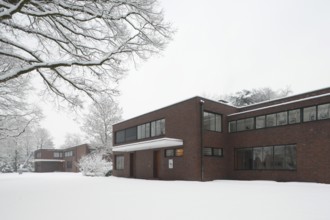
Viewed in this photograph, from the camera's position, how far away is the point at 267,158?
60.8 feet

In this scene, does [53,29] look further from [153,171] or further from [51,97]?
[153,171]

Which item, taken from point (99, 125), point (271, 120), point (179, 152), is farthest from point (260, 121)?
point (99, 125)

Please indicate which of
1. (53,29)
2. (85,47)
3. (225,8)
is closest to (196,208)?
(85,47)

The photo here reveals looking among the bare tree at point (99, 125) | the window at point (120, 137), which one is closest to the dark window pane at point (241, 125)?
the window at point (120, 137)

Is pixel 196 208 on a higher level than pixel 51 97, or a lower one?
lower

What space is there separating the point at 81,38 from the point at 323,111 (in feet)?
46.2

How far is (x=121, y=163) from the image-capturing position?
29.5m

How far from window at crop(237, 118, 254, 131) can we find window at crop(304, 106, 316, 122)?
413 cm

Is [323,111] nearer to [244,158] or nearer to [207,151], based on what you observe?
[244,158]

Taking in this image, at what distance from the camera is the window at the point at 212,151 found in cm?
1964

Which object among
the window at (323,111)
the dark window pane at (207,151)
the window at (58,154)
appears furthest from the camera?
the window at (58,154)

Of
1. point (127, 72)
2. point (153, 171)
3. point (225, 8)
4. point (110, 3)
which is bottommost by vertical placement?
point (153, 171)

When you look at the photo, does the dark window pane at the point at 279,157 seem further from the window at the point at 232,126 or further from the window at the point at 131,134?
the window at the point at 131,134

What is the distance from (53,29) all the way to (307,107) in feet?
48.7
